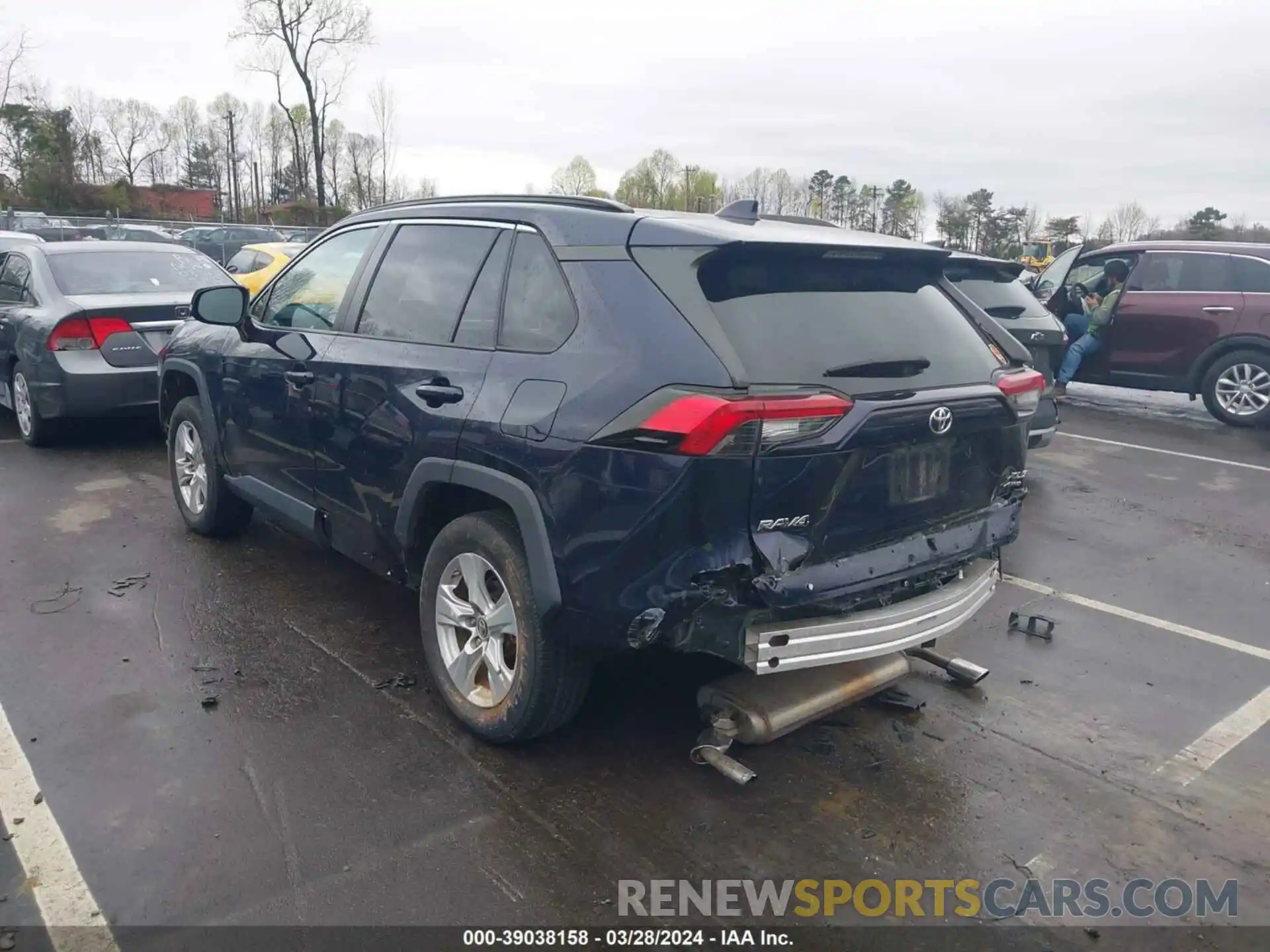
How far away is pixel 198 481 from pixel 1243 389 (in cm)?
1059

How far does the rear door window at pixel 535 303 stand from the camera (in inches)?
129

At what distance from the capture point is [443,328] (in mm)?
3752

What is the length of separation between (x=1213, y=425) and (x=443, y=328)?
10169 mm

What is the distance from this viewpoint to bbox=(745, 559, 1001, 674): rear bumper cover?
2.97 m

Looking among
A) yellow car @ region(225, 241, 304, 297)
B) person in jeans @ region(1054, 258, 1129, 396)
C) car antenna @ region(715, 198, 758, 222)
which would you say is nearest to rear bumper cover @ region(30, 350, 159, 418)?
car antenna @ region(715, 198, 758, 222)

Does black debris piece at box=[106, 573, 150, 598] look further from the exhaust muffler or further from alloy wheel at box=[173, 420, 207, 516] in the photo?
the exhaust muffler

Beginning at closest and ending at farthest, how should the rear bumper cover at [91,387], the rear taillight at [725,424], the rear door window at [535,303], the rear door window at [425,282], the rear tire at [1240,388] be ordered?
the rear taillight at [725,424] < the rear door window at [535,303] < the rear door window at [425,282] < the rear bumper cover at [91,387] < the rear tire at [1240,388]

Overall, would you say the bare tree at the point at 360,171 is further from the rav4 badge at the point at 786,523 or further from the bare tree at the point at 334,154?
the rav4 badge at the point at 786,523

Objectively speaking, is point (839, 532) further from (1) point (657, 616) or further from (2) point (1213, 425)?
(2) point (1213, 425)

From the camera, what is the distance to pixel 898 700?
4055mm

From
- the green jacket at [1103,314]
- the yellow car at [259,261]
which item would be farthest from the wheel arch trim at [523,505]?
the yellow car at [259,261]

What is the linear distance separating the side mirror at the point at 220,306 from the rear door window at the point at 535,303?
82.7 inches

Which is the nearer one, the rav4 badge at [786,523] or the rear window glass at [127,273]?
the rav4 badge at [786,523]

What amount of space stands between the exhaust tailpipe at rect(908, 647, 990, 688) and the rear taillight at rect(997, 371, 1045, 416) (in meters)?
1.17
